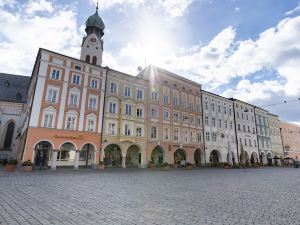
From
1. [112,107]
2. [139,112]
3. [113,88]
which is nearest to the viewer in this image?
[112,107]

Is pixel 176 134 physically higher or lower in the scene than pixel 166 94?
lower

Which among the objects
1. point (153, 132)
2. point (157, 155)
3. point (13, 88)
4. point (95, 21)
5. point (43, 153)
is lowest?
point (43, 153)

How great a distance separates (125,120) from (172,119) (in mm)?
9724

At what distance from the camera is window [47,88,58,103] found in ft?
80.6

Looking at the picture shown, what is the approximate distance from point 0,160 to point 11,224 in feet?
129

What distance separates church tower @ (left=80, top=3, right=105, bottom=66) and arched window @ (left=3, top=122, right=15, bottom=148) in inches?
771

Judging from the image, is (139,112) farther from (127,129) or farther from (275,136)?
(275,136)

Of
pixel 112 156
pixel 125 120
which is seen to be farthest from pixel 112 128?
pixel 112 156

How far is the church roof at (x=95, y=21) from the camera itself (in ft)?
135

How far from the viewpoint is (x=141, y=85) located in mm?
33125

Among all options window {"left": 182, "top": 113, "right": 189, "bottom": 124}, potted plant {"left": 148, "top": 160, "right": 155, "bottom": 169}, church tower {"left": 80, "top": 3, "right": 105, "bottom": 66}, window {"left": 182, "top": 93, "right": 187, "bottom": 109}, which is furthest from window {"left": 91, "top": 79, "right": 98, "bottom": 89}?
window {"left": 182, "top": 93, "right": 187, "bottom": 109}

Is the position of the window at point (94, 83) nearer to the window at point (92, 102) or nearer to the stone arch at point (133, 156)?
the window at point (92, 102)

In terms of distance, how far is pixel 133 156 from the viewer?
1267 inches

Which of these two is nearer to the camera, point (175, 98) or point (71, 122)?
point (71, 122)
